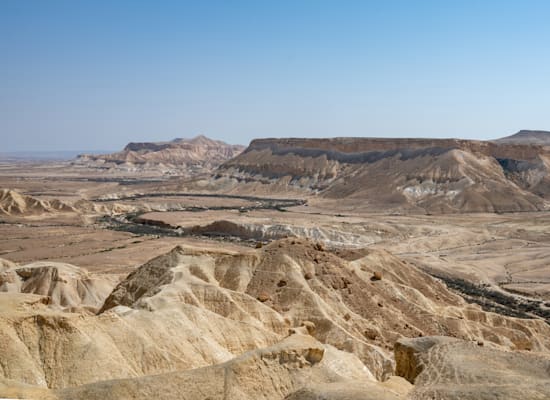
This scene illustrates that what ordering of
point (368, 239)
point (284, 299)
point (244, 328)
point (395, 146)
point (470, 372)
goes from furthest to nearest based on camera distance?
point (395, 146)
point (368, 239)
point (284, 299)
point (244, 328)
point (470, 372)

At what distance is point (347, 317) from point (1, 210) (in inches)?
3079

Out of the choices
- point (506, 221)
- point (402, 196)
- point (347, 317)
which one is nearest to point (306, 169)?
point (402, 196)

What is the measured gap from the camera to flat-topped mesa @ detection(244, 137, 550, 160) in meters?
120

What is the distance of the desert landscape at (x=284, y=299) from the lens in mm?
19000

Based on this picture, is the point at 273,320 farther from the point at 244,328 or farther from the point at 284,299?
the point at 284,299

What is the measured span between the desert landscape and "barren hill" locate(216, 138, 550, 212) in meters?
0.79

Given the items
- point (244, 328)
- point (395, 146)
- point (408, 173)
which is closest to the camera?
point (244, 328)

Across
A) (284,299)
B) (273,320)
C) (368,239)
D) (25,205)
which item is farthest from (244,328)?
(25,205)

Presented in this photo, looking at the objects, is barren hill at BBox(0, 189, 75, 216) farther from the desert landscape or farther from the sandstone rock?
the sandstone rock

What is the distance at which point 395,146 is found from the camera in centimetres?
12862

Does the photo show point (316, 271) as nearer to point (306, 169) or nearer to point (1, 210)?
point (1, 210)

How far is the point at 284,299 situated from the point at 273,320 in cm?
325

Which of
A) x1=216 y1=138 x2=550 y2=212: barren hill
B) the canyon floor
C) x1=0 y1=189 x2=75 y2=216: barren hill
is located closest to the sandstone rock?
the canyon floor

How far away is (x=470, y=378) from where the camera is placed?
722 inches
